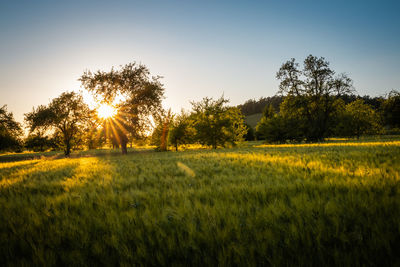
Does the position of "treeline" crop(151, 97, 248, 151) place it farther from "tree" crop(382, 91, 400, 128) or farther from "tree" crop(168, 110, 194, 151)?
"tree" crop(382, 91, 400, 128)

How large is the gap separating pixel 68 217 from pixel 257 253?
8.15 feet

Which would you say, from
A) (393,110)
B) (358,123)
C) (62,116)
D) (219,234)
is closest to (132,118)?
(62,116)

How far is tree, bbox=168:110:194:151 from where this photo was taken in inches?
1052

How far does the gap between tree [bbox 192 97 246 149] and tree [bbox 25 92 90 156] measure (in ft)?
58.6

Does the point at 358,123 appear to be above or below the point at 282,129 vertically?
above

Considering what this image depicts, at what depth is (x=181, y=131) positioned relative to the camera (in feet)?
88.3

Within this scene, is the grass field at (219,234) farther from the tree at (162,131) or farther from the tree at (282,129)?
the tree at (282,129)

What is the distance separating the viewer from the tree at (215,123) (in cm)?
2528

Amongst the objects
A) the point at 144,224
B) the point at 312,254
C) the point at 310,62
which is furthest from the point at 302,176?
the point at 310,62

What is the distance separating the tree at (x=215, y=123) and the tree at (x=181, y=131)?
4.48 ft

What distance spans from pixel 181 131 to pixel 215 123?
18.9ft

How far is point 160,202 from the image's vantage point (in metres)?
2.77

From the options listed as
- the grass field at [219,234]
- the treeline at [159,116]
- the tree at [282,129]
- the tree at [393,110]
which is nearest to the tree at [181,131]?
the treeline at [159,116]

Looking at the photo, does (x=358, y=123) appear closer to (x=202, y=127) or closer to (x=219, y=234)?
(x=202, y=127)
